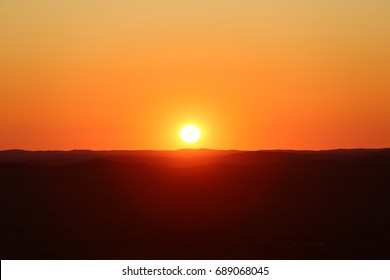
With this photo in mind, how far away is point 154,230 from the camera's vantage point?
37.8 m

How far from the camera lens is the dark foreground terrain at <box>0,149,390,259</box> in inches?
1298

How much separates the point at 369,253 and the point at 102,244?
8234 mm

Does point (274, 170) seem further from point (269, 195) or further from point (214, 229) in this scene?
point (214, 229)

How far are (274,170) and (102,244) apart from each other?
30471 millimetres

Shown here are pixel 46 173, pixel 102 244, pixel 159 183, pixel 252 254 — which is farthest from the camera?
pixel 46 173

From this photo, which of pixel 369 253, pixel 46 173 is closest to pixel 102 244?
pixel 369 253

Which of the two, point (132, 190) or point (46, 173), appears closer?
point (132, 190)

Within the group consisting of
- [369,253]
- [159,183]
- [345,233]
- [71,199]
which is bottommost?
[369,253]

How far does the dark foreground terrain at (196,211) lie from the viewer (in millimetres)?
32969

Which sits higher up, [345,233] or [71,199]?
[71,199]

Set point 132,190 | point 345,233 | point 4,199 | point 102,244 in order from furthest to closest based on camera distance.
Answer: point 132,190 → point 4,199 → point 345,233 → point 102,244

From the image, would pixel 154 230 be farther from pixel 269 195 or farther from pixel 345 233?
pixel 269 195

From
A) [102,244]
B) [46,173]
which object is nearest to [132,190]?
[46,173]

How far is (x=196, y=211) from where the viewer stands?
44.7 meters
